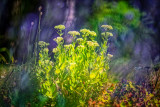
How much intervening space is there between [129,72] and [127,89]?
97cm

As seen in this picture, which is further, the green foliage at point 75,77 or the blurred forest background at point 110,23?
the blurred forest background at point 110,23

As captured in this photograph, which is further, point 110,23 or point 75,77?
point 110,23

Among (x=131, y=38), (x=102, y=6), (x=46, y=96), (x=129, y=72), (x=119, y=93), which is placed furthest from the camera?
(x=131, y=38)

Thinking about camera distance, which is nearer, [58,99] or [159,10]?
[58,99]

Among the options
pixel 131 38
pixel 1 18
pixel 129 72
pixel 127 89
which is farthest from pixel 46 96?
pixel 131 38

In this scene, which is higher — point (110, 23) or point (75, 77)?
point (110, 23)

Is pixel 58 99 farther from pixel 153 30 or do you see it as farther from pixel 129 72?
pixel 153 30

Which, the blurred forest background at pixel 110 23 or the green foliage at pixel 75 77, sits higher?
the blurred forest background at pixel 110 23

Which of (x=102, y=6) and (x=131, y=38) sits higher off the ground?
(x=102, y=6)

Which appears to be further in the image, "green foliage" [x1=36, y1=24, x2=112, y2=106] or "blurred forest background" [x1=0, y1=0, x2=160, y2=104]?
"blurred forest background" [x1=0, y1=0, x2=160, y2=104]

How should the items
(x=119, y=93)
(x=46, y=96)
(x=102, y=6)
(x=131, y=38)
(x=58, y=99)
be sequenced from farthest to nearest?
(x=131, y=38) < (x=102, y=6) < (x=119, y=93) < (x=46, y=96) < (x=58, y=99)

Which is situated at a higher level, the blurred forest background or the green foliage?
the blurred forest background

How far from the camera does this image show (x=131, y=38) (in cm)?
496

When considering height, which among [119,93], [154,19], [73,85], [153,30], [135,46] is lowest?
[119,93]
